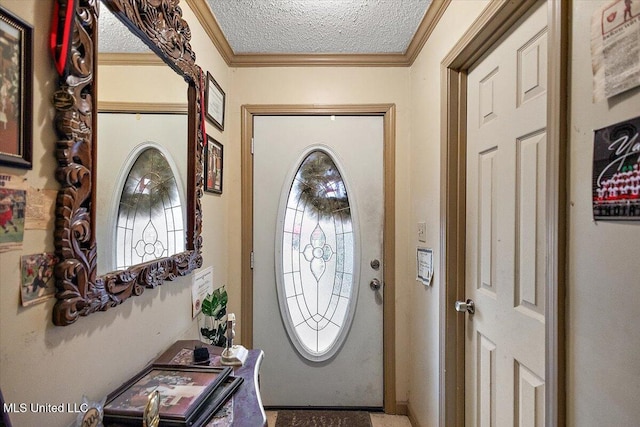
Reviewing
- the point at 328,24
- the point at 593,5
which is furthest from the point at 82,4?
the point at 328,24

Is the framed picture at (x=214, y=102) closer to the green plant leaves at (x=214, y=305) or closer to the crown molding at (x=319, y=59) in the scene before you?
the crown molding at (x=319, y=59)

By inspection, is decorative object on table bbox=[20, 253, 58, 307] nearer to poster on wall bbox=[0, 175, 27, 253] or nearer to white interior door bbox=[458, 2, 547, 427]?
poster on wall bbox=[0, 175, 27, 253]

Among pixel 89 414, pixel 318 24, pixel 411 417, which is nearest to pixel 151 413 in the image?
pixel 89 414

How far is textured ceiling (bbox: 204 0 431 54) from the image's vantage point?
1.61 metres

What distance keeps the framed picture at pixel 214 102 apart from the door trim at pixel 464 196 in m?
1.21

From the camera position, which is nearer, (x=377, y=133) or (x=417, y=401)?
(x=417, y=401)

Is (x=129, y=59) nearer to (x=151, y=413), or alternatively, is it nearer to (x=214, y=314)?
(x=151, y=413)

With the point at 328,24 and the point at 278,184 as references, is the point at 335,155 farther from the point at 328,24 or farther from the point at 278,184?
the point at 328,24

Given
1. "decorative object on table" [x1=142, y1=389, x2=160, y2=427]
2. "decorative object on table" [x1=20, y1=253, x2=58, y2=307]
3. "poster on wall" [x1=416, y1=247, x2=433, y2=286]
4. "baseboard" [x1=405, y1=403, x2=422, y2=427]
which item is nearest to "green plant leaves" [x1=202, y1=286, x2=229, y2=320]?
"decorative object on table" [x1=142, y1=389, x2=160, y2=427]

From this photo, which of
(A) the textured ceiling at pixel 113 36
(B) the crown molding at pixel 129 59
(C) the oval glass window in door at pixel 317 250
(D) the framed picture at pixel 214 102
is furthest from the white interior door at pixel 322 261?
(A) the textured ceiling at pixel 113 36

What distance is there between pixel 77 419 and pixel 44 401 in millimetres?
130

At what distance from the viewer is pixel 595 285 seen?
0.71m

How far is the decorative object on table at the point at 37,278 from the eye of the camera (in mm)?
637

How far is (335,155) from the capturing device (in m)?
2.11
